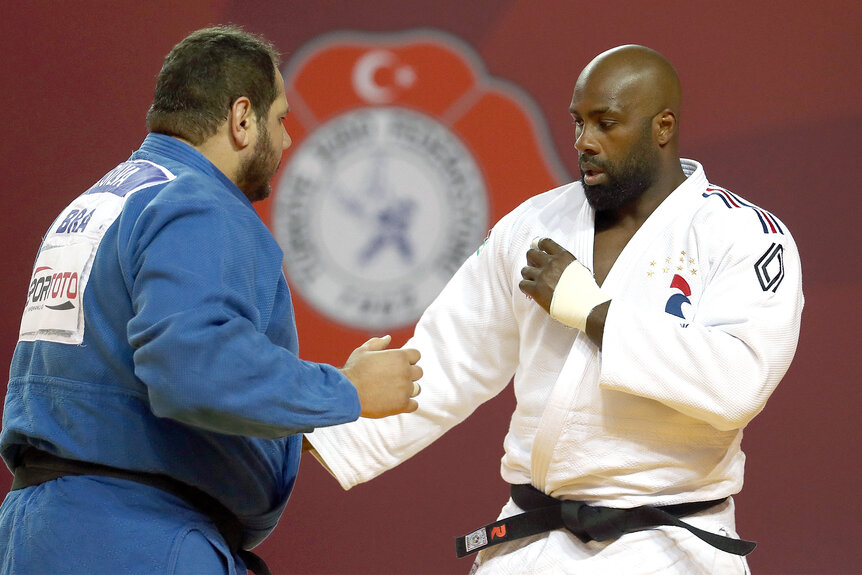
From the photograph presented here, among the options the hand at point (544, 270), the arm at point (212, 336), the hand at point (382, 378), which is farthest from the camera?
the hand at point (544, 270)

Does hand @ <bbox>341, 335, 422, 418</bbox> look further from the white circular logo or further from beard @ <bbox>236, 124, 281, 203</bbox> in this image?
the white circular logo

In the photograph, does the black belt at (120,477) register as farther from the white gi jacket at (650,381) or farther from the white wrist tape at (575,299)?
the white wrist tape at (575,299)

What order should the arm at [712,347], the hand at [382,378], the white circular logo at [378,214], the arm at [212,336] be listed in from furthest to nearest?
the white circular logo at [378,214], the arm at [712,347], the hand at [382,378], the arm at [212,336]

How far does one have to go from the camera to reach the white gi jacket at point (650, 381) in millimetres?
1747

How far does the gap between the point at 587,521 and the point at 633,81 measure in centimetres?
93

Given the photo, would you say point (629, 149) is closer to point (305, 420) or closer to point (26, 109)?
point (305, 420)

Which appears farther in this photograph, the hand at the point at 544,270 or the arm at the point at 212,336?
the hand at the point at 544,270

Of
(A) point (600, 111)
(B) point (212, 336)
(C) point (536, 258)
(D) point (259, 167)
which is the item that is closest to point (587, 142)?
(A) point (600, 111)

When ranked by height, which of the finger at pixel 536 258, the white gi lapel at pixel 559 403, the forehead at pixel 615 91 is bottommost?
the white gi lapel at pixel 559 403

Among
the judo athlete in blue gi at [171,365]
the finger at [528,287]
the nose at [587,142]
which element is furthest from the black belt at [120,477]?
the nose at [587,142]

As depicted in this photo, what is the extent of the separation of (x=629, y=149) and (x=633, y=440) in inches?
24.5

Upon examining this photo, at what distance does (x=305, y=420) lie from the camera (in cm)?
137

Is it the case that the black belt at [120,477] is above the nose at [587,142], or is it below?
below

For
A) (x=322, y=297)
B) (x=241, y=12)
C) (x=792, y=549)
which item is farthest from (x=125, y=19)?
(x=792, y=549)
